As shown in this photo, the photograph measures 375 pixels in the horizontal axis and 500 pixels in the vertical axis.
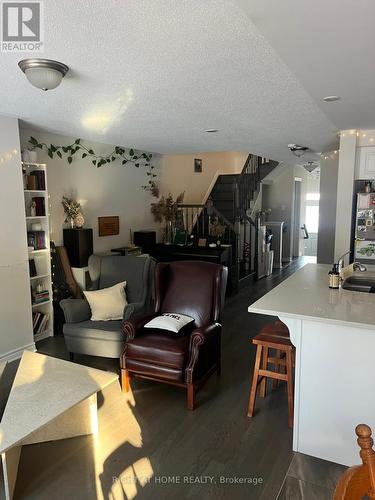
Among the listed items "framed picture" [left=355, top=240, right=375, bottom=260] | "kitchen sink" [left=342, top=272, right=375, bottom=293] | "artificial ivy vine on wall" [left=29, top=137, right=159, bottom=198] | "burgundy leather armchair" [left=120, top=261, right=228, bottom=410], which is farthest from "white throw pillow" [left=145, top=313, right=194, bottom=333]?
"artificial ivy vine on wall" [left=29, top=137, right=159, bottom=198]

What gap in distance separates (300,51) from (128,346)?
246 centimetres

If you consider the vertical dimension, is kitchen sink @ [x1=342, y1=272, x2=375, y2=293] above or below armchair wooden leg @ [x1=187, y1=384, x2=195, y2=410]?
above

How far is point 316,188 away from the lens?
11.3 m

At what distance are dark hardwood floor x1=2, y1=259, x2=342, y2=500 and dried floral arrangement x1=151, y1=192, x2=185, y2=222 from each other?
3954 mm

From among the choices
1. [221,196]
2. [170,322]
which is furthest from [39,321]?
[221,196]

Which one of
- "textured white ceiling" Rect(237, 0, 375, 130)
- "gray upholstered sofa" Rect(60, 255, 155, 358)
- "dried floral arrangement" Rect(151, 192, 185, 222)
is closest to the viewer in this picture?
"textured white ceiling" Rect(237, 0, 375, 130)

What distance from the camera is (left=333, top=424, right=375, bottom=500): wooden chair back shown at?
876 millimetres

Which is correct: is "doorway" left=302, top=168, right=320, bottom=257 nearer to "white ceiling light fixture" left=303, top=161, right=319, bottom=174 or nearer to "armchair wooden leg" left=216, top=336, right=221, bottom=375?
"white ceiling light fixture" left=303, top=161, right=319, bottom=174

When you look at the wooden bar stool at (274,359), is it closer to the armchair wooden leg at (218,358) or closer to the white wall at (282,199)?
the armchair wooden leg at (218,358)

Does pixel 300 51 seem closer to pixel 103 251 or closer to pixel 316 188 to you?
pixel 103 251

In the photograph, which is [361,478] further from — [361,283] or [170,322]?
[361,283]

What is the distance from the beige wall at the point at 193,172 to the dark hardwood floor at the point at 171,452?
4.65 m

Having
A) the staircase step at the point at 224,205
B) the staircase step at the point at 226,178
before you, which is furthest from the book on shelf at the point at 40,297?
the staircase step at the point at 226,178

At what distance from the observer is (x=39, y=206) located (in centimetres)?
432
